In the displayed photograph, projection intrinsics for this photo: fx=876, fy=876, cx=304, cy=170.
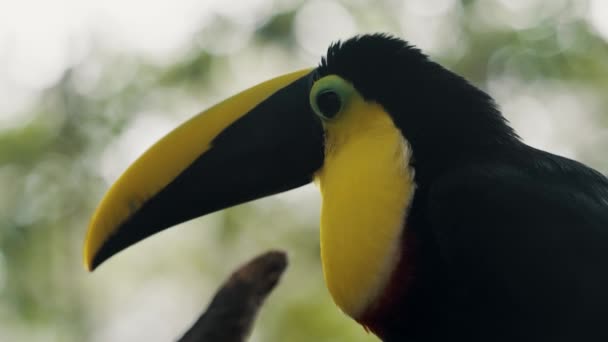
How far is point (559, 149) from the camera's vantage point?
6355 millimetres

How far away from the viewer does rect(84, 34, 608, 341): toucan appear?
194cm

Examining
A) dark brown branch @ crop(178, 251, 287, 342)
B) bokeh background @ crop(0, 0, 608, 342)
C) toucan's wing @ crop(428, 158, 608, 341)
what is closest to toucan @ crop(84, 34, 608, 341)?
toucan's wing @ crop(428, 158, 608, 341)

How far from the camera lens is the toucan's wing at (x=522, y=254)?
6.24 ft

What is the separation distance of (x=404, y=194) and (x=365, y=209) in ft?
0.33

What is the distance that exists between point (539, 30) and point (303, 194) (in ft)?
6.97

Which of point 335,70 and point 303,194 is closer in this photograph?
point 335,70

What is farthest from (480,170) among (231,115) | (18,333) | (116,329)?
(116,329)

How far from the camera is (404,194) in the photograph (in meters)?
2.08

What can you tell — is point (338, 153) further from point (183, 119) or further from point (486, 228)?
point (183, 119)

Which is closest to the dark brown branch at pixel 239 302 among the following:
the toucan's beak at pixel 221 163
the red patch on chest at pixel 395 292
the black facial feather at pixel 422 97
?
the toucan's beak at pixel 221 163

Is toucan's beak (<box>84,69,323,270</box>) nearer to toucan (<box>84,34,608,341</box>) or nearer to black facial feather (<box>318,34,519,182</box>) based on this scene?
toucan (<box>84,34,608,341</box>)

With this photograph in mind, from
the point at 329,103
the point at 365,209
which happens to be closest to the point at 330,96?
the point at 329,103

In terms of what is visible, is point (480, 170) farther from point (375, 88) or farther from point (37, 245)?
point (37, 245)

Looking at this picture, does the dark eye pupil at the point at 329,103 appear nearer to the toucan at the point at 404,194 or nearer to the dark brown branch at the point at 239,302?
the toucan at the point at 404,194
